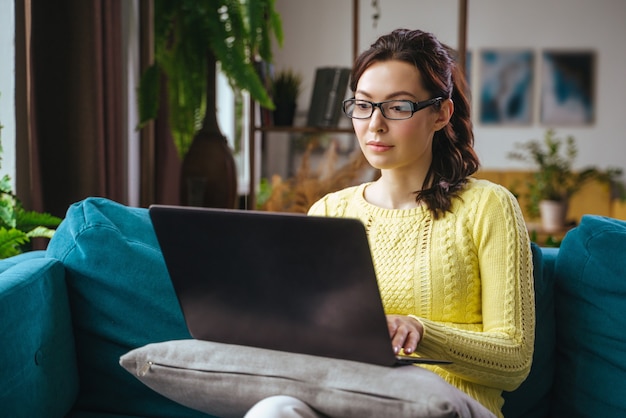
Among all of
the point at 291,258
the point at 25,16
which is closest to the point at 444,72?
the point at 291,258

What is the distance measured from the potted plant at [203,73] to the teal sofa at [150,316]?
152 cm

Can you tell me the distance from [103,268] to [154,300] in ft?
0.39

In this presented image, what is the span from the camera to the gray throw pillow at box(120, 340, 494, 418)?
2.95ft

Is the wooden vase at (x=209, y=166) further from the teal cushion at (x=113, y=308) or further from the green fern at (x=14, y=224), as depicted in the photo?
the teal cushion at (x=113, y=308)

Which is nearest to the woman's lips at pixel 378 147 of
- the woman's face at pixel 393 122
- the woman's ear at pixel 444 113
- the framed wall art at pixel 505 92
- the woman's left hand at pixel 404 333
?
the woman's face at pixel 393 122

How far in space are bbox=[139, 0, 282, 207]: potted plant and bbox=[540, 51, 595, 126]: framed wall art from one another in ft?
12.9

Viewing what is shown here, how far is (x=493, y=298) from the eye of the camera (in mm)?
1230

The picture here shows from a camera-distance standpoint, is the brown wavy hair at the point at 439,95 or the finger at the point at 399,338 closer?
the finger at the point at 399,338

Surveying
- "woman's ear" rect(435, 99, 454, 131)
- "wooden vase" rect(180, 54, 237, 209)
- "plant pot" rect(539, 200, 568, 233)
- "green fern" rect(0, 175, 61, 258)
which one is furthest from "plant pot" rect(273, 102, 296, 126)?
"plant pot" rect(539, 200, 568, 233)

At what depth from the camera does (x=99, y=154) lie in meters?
2.48

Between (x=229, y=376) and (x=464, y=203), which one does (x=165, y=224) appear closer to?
(x=229, y=376)

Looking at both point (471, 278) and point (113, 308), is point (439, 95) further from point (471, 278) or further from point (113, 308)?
point (113, 308)

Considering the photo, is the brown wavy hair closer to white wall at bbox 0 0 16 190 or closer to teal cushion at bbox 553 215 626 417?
teal cushion at bbox 553 215 626 417

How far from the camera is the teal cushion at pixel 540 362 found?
1522 millimetres
